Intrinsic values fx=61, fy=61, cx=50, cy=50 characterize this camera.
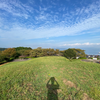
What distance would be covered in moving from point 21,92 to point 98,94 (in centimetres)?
413

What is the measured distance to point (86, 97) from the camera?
10.1ft

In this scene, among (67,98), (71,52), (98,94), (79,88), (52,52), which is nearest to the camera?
(67,98)

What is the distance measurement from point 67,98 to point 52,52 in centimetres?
2756

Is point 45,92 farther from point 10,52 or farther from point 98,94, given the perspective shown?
point 10,52

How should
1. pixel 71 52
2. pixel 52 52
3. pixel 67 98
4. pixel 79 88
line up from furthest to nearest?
pixel 52 52 → pixel 71 52 → pixel 79 88 → pixel 67 98

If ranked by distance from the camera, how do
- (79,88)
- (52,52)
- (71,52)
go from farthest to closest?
(52,52) → (71,52) → (79,88)

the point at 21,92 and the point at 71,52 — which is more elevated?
the point at 71,52

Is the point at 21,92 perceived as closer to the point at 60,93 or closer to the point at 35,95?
the point at 35,95

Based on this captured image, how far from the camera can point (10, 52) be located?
88.2 ft

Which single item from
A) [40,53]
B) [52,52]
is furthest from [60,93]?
[52,52]

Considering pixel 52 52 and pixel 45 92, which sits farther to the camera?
pixel 52 52

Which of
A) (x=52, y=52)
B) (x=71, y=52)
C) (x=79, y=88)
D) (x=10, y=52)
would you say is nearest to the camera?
(x=79, y=88)

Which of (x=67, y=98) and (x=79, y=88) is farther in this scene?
(x=79, y=88)

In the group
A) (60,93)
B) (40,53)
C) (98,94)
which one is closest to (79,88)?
(98,94)
